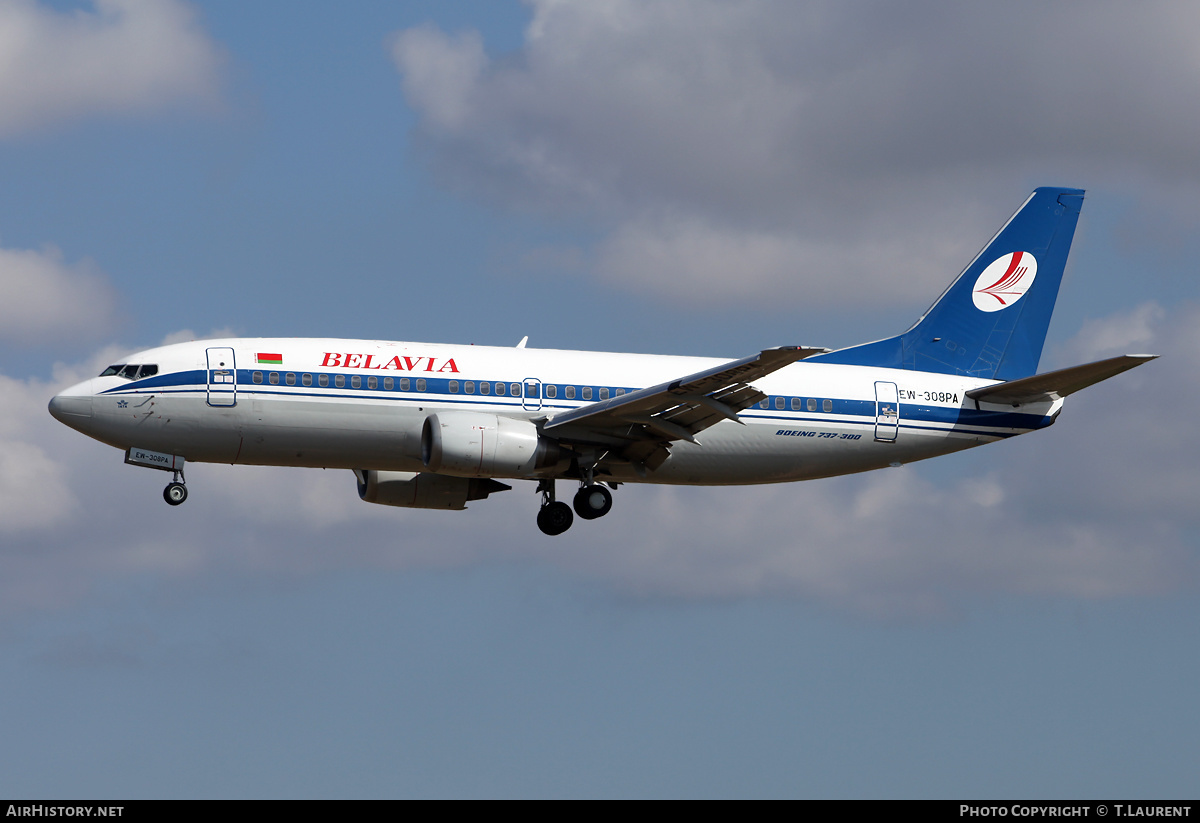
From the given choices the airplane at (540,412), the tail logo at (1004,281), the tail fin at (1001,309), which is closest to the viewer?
the airplane at (540,412)

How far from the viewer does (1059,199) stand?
51.7 m

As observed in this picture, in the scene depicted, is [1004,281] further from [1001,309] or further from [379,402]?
[379,402]

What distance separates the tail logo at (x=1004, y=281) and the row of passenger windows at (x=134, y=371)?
88.4 ft

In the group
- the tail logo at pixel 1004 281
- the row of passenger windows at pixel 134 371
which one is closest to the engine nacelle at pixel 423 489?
the row of passenger windows at pixel 134 371

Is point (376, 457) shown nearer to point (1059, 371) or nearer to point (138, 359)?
point (138, 359)

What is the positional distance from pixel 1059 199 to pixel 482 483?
74.2ft

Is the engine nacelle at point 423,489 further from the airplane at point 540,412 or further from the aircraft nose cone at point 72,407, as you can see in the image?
the aircraft nose cone at point 72,407

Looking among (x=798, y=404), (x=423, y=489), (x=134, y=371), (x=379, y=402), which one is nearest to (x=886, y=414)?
(x=798, y=404)

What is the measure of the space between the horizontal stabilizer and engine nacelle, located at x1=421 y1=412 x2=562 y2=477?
1453cm

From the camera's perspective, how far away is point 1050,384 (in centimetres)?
4484

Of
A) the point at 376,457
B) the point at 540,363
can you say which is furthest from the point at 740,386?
the point at 376,457

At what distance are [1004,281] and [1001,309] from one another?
1.22 m

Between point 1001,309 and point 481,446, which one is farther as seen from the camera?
point 1001,309

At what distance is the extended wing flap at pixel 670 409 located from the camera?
3847 centimetres
